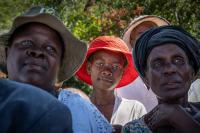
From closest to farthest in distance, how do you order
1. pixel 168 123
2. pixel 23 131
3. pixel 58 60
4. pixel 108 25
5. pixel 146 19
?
pixel 23 131
pixel 168 123
pixel 58 60
pixel 146 19
pixel 108 25

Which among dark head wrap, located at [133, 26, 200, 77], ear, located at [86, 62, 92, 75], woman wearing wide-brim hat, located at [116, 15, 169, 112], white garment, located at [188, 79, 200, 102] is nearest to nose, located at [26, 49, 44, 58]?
dark head wrap, located at [133, 26, 200, 77]

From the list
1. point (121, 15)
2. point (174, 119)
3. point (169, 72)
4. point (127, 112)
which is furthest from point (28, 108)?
point (121, 15)

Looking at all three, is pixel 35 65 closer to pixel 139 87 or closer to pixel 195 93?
pixel 195 93

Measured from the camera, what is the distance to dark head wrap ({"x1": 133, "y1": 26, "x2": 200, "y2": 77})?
112 inches

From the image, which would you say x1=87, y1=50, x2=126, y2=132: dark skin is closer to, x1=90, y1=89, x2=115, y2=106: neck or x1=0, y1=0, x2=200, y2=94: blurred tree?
x1=90, y1=89, x2=115, y2=106: neck

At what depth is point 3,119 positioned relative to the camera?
144cm

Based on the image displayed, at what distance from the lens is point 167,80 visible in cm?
278

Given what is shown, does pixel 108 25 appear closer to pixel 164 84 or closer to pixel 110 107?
pixel 110 107

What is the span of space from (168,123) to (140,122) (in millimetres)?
232

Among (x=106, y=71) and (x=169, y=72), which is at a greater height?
(x=169, y=72)

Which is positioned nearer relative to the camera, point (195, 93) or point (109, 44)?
point (195, 93)

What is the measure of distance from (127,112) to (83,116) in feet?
2.93

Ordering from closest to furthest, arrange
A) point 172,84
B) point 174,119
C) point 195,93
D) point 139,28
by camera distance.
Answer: point 174,119
point 172,84
point 195,93
point 139,28

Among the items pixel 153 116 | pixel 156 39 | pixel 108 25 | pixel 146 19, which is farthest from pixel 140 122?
pixel 108 25
